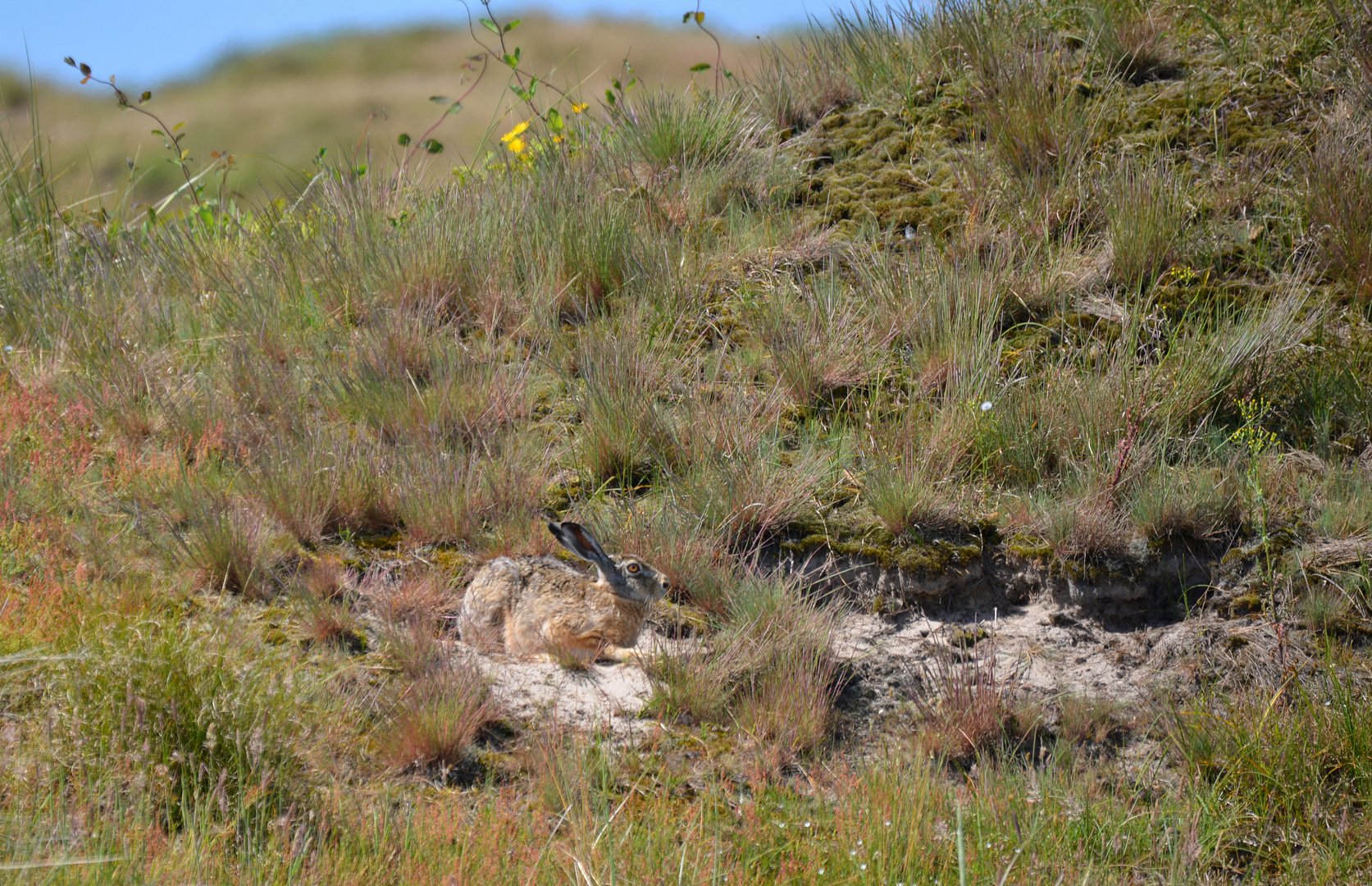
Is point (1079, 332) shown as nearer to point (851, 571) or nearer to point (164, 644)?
point (851, 571)

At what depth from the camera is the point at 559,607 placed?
3.77 m

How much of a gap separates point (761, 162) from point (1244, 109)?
2.99 meters

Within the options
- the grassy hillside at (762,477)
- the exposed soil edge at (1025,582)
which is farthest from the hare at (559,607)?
the exposed soil edge at (1025,582)

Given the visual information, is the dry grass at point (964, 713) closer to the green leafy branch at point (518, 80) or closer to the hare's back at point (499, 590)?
the hare's back at point (499, 590)

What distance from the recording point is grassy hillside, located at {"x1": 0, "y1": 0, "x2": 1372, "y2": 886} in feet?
9.41

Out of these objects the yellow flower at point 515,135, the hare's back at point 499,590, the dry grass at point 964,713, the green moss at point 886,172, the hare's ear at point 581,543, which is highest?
the yellow flower at point 515,135

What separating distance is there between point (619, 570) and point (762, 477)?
83cm

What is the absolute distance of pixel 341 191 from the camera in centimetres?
646

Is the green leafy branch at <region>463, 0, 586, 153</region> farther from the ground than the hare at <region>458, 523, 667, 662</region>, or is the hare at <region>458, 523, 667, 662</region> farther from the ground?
the green leafy branch at <region>463, 0, 586, 153</region>

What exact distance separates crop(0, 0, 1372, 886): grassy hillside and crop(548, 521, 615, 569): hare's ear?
1.32 ft

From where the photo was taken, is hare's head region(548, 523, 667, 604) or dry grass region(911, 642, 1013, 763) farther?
hare's head region(548, 523, 667, 604)

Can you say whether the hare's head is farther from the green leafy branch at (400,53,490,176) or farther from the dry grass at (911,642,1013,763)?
the green leafy branch at (400,53,490,176)

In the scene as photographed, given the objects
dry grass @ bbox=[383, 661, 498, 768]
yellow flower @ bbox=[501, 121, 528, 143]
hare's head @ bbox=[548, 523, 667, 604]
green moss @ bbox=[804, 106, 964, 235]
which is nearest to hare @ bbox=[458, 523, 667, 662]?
hare's head @ bbox=[548, 523, 667, 604]

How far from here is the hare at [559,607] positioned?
3750 mm
